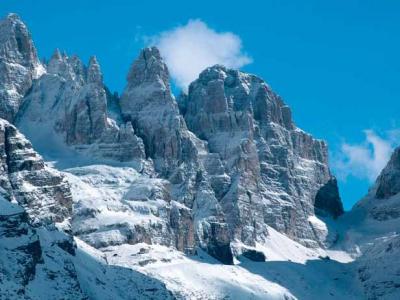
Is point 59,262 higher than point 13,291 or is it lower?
higher

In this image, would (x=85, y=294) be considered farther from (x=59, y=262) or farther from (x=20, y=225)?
(x=20, y=225)

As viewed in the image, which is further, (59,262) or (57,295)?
(59,262)

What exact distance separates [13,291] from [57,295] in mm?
12697

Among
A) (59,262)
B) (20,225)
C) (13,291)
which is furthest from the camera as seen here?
(59,262)

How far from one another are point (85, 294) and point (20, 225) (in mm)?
20009

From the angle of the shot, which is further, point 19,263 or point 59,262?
point 59,262

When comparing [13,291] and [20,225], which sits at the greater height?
[20,225]

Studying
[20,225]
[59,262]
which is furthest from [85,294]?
[20,225]

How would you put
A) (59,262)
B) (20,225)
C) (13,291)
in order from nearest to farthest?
(13,291)
(20,225)
(59,262)

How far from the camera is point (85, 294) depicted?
640 ft

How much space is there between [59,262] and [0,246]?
62.5 feet

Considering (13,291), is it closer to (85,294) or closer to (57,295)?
(57,295)

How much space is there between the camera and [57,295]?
18138 cm

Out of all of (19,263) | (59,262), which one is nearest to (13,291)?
(19,263)
